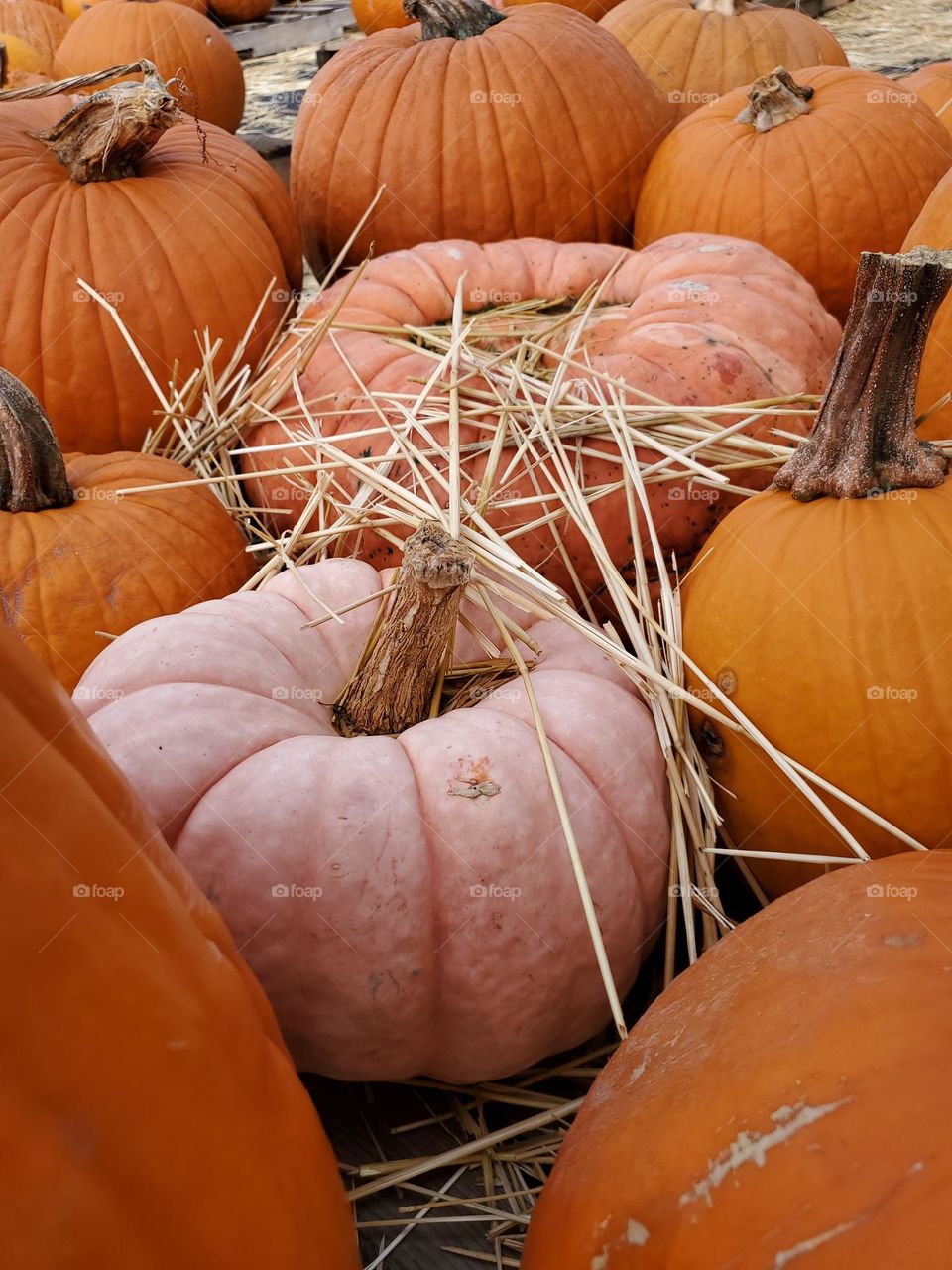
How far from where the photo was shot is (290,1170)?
896 mm

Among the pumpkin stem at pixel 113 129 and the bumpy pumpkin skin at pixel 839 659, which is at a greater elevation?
the pumpkin stem at pixel 113 129

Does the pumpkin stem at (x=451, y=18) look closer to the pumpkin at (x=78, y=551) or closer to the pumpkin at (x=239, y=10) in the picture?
the pumpkin at (x=78, y=551)

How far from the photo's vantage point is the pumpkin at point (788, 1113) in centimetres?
81

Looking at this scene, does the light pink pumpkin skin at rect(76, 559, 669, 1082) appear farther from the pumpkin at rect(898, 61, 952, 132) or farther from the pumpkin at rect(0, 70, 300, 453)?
the pumpkin at rect(898, 61, 952, 132)

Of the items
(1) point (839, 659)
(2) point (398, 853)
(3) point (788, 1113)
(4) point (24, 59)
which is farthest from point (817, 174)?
(4) point (24, 59)

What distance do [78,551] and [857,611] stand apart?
1198 millimetres

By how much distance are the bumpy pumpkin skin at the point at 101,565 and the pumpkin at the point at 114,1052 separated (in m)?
1.03

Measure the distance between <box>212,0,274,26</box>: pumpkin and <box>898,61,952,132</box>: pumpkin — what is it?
4.91m

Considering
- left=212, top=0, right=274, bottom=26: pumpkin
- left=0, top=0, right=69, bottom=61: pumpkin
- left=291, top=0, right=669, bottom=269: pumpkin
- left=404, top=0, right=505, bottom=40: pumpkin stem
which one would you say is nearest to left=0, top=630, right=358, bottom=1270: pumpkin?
left=291, top=0, right=669, bottom=269: pumpkin

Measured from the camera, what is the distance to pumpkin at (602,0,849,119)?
11.6 ft

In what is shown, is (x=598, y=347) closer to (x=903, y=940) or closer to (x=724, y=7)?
(x=903, y=940)

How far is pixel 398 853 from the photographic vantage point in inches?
50.1

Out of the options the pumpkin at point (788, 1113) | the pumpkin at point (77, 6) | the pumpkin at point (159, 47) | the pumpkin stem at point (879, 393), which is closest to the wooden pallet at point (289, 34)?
the pumpkin at point (77, 6)

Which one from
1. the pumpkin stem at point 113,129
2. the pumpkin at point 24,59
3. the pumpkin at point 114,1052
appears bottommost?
the pumpkin at point 114,1052
